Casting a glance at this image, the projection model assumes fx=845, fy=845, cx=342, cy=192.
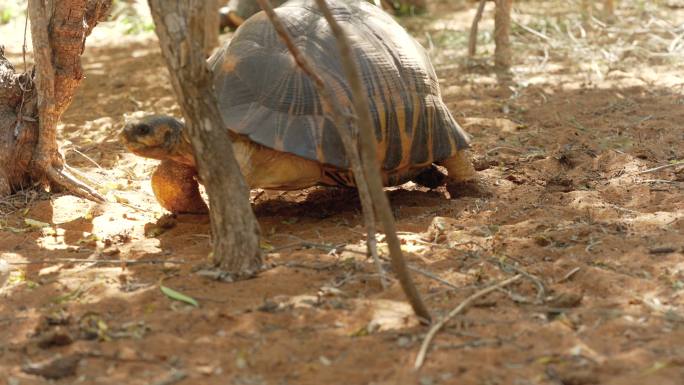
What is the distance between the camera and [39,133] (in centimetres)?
504

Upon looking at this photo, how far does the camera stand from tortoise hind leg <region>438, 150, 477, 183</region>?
521 cm

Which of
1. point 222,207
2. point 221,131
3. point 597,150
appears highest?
point 221,131

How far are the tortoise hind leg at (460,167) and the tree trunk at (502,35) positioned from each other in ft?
11.1

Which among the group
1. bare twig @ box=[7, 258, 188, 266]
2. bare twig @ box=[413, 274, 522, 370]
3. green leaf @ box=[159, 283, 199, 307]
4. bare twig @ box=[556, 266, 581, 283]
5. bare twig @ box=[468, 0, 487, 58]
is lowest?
bare twig @ box=[556, 266, 581, 283]

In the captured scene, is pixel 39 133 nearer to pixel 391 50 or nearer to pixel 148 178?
pixel 148 178

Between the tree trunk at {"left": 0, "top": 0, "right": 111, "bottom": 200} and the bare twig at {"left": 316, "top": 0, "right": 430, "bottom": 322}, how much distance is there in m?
2.42

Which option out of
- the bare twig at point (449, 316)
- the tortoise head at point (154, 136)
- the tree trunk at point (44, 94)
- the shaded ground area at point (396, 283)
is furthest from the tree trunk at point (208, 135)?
the tree trunk at point (44, 94)

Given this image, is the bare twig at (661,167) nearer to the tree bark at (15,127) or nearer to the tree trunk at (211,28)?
the tree bark at (15,127)

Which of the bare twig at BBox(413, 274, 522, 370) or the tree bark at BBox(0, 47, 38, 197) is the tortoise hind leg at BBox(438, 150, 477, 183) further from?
the tree bark at BBox(0, 47, 38, 197)

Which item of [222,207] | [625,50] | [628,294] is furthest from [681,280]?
[625,50]

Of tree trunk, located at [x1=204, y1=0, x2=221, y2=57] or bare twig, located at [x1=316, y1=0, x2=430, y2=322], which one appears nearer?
bare twig, located at [x1=316, y1=0, x2=430, y2=322]

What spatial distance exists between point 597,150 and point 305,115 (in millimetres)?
2380

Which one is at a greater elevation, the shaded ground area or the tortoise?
the tortoise

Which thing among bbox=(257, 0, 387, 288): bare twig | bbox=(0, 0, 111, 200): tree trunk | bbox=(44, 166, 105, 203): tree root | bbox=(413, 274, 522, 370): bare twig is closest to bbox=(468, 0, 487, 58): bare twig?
bbox=(0, 0, 111, 200): tree trunk
